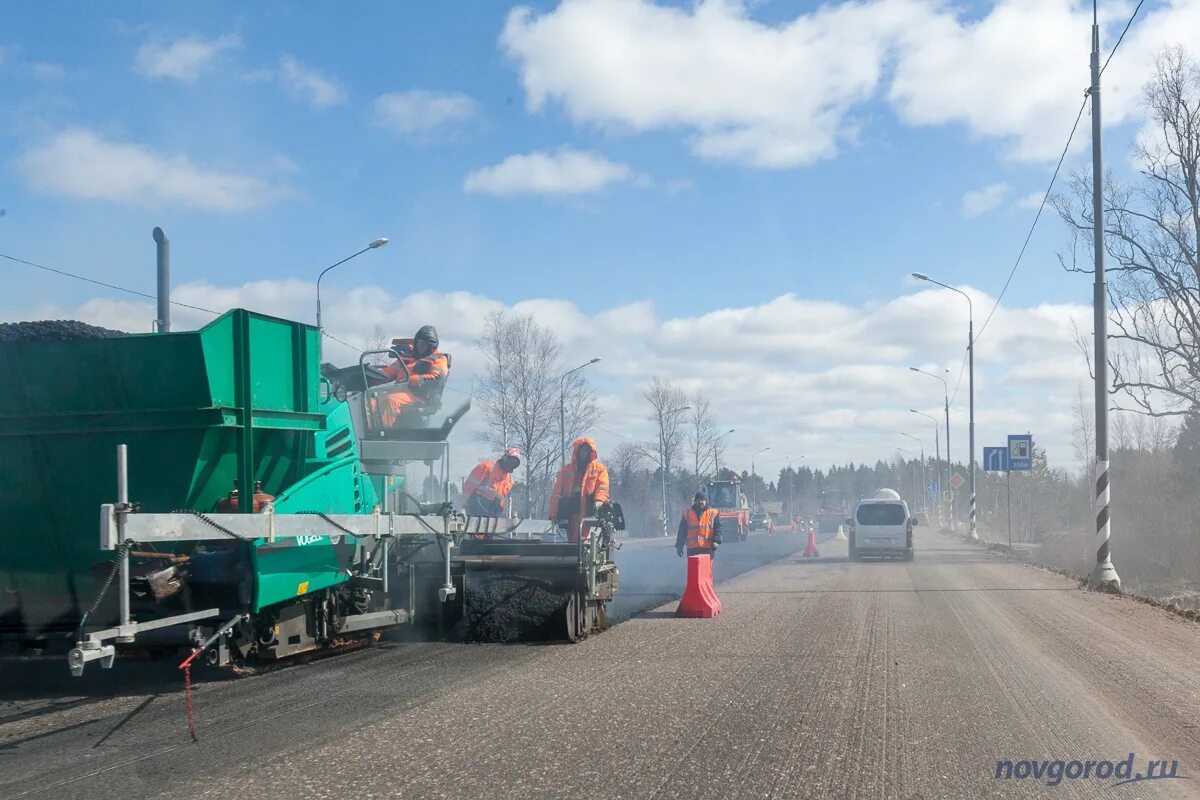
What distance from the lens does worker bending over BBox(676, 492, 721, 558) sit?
1681 cm

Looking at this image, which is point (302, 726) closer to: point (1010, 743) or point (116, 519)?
point (116, 519)

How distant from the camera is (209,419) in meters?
7.84

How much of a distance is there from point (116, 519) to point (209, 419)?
1743mm

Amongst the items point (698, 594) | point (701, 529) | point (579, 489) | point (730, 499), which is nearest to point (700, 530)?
point (701, 529)

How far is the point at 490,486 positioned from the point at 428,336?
3.30 metres

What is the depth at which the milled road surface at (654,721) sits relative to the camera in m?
5.63

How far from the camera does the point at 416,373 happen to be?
11.4 meters

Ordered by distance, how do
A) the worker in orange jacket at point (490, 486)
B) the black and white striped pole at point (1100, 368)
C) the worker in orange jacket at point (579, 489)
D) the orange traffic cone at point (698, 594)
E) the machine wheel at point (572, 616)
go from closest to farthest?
the machine wheel at point (572, 616), the worker in orange jacket at point (579, 489), the orange traffic cone at point (698, 594), the worker in orange jacket at point (490, 486), the black and white striped pole at point (1100, 368)

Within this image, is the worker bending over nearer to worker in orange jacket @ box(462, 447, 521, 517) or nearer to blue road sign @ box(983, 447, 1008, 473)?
worker in orange jacket @ box(462, 447, 521, 517)

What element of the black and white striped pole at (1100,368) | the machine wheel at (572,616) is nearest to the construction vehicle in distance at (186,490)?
the machine wheel at (572,616)

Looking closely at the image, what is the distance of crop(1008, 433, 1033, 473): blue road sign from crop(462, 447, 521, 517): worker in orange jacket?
1875 cm

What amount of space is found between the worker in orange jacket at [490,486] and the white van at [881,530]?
16.8 meters

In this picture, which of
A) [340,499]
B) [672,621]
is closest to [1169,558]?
[672,621]

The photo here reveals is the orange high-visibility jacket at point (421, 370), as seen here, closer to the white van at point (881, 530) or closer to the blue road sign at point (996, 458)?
the white van at point (881, 530)
